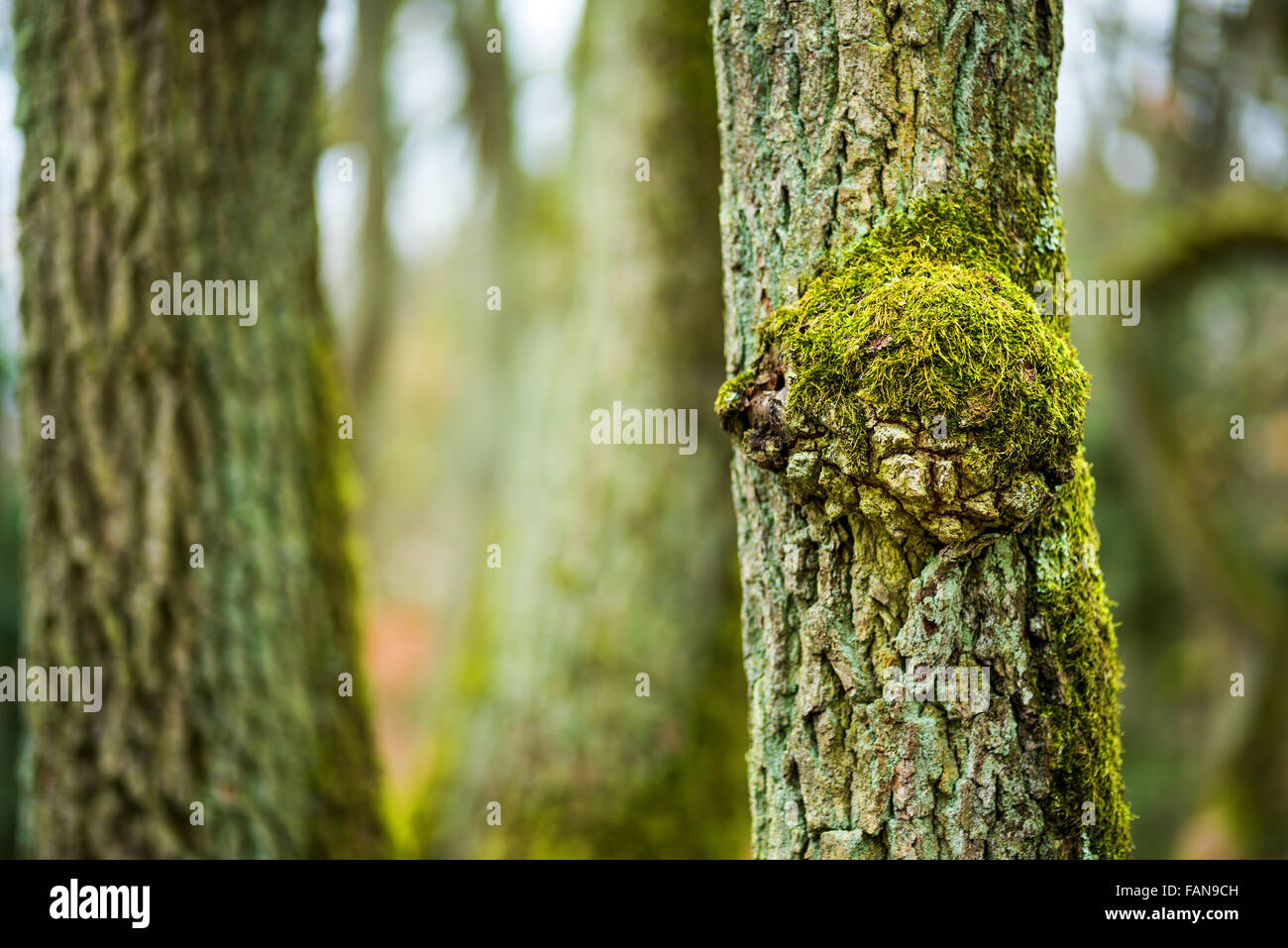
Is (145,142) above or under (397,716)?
above

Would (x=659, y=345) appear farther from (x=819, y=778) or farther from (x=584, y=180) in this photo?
(x=819, y=778)

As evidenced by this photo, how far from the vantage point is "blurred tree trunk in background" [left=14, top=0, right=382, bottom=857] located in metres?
2.84

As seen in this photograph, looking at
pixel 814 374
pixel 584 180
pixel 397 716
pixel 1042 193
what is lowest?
pixel 397 716

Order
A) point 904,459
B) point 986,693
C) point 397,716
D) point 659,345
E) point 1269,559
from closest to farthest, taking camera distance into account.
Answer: point 904,459
point 986,693
point 659,345
point 1269,559
point 397,716

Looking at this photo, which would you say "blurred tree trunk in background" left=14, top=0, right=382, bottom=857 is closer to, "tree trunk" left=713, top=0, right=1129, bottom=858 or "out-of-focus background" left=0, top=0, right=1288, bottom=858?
"out-of-focus background" left=0, top=0, right=1288, bottom=858

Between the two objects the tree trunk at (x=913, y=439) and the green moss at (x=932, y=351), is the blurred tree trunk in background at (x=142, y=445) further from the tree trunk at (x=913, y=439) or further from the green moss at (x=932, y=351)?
the green moss at (x=932, y=351)

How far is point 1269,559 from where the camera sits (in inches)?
300

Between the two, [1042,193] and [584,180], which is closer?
[1042,193]

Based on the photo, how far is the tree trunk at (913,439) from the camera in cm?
142

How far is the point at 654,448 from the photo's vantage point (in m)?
4.11

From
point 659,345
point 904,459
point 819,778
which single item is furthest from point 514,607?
point 904,459

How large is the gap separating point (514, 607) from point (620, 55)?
8.85ft

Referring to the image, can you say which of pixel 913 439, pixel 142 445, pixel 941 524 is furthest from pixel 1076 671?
pixel 142 445

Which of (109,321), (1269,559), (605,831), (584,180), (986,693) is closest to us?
(986,693)
